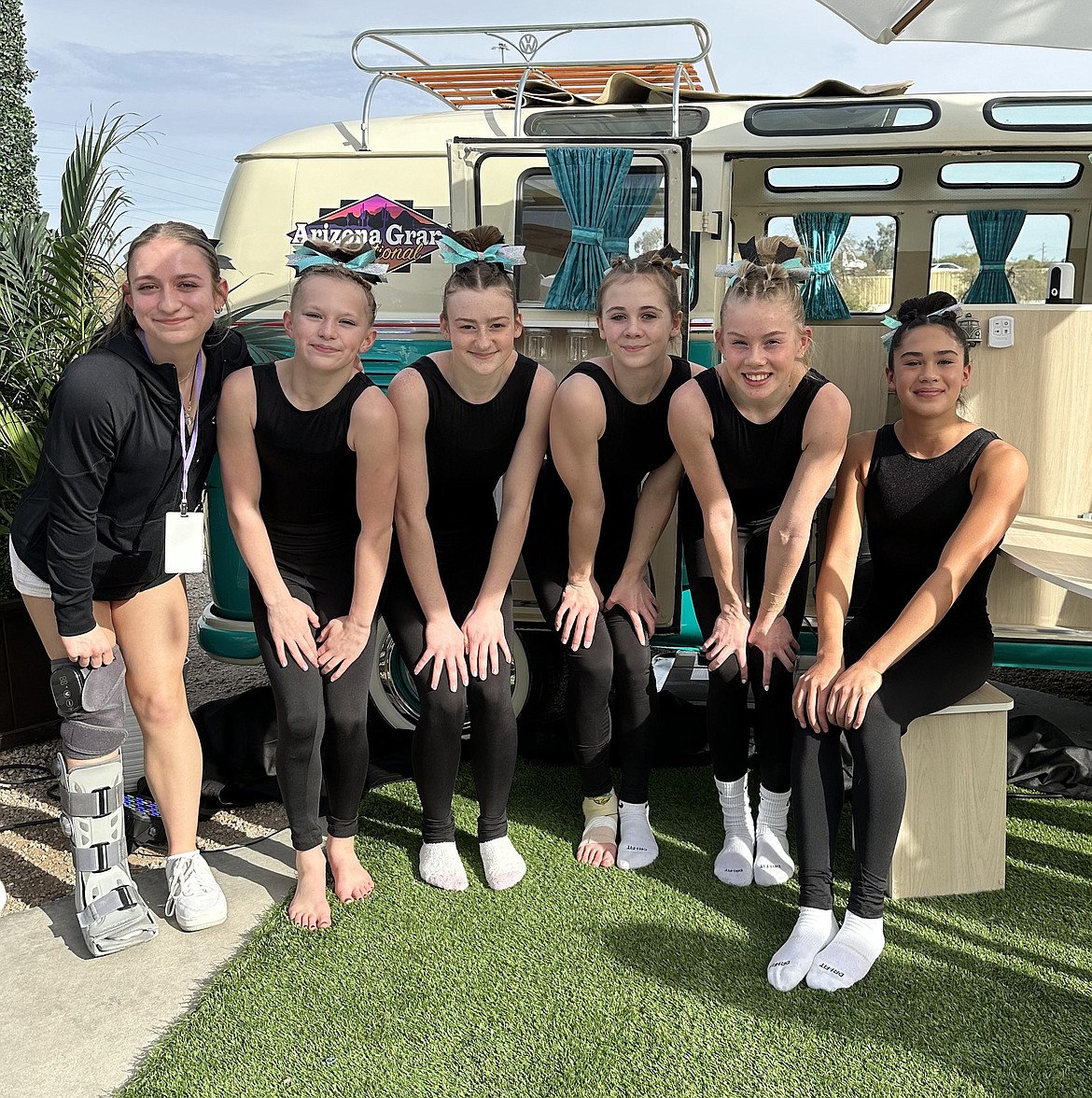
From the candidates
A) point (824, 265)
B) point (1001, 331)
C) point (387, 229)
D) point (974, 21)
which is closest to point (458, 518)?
point (387, 229)

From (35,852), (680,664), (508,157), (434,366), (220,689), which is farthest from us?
(220,689)

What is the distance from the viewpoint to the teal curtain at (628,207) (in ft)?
12.6

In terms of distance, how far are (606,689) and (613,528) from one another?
0.56 m

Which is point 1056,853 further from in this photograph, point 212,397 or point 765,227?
point 765,227

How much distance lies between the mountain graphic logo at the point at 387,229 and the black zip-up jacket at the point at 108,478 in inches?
55.5

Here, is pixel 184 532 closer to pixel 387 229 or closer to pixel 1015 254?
pixel 387 229

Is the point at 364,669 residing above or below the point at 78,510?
below

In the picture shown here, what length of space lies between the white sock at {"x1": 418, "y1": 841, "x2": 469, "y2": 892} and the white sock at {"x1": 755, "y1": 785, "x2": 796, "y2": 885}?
3.22ft

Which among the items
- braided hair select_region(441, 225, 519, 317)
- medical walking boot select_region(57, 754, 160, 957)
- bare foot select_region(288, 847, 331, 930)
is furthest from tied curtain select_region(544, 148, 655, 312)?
medical walking boot select_region(57, 754, 160, 957)

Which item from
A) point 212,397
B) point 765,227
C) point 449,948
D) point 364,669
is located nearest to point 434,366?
point 212,397

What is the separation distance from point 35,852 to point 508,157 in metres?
3.19

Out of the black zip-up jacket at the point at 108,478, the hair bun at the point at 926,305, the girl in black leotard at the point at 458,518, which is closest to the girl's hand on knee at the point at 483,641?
the girl in black leotard at the point at 458,518

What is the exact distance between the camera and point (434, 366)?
10.5ft

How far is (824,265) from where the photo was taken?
18.3 feet
